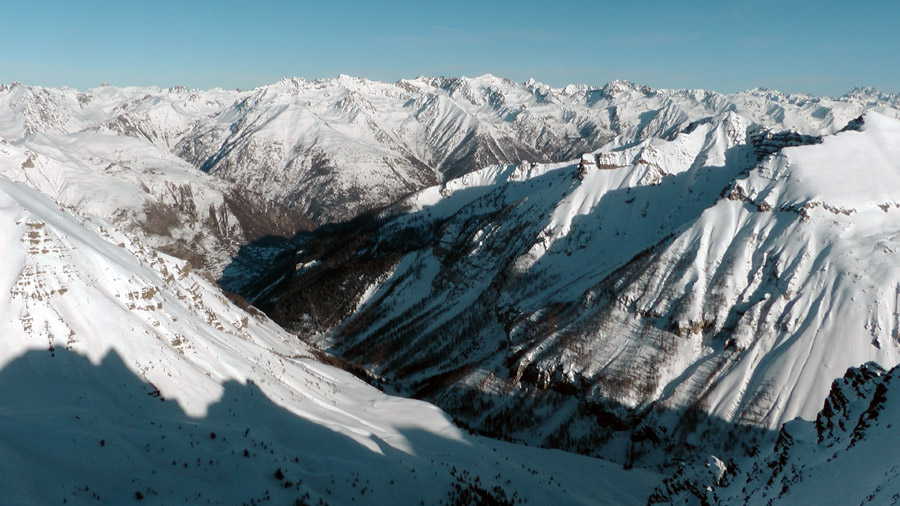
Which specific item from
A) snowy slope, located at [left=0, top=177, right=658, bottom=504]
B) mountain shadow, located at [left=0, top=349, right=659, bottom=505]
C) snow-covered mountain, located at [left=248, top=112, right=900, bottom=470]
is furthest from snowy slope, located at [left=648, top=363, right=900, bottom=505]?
snow-covered mountain, located at [left=248, top=112, right=900, bottom=470]

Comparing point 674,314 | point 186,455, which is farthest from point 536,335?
point 186,455

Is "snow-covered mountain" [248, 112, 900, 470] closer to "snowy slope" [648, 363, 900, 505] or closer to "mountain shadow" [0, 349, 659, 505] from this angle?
"snowy slope" [648, 363, 900, 505]

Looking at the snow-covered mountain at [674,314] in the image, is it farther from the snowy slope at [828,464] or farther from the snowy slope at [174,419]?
the snowy slope at [828,464]

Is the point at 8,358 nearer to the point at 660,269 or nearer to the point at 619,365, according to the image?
the point at 619,365

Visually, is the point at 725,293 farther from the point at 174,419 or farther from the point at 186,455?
the point at 186,455

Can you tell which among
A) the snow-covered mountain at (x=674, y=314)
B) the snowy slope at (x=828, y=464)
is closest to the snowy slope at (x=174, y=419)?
the snowy slope at (x=828, y=464)
